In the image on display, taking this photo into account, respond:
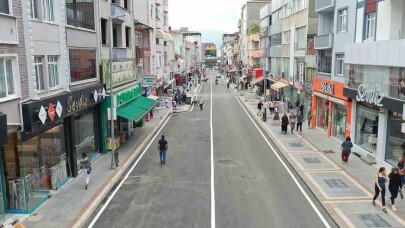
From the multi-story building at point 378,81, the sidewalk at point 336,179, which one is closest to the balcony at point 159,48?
the sidewalk at point 336,179

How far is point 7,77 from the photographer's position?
1379cm

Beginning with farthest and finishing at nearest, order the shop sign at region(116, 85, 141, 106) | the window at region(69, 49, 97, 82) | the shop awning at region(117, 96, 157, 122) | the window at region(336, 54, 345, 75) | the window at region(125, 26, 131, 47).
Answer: the window at region(125, 26, 131, 47), the window at region(336, 54, 345, 75), the shop sign at region(116, 85, 141, 106), the shop awning at region(117, 96, 157, 122), the window at region(69, 49, 97, 82)

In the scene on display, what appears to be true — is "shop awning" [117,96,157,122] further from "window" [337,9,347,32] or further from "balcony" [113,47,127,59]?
"window" [337,9,347,32]

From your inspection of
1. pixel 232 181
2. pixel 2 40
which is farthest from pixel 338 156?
pixel 2 40

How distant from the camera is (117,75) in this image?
26.3 metres

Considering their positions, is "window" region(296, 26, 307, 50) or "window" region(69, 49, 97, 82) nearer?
"window" region(69, 49, 97, 82)

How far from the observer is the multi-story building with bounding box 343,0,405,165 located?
18.5 meters

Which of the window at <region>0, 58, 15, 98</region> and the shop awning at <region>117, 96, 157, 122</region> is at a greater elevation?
the window at <region>0, 58, 15, 98</region>

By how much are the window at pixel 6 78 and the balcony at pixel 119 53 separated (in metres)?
13.3

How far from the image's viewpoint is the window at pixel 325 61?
30.6 m

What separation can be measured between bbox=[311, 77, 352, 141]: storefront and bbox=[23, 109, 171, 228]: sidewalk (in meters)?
14.1

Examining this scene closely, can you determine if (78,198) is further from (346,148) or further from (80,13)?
(346,148)

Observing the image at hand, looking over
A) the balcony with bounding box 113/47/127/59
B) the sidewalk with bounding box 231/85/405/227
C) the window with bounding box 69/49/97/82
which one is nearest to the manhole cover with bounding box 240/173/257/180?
the sidewalk with bounding box 231/85/405/227

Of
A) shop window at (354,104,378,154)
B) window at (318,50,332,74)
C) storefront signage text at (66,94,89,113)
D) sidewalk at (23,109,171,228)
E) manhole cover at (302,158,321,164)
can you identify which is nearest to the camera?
sidewalk at (23,109,171,228)
